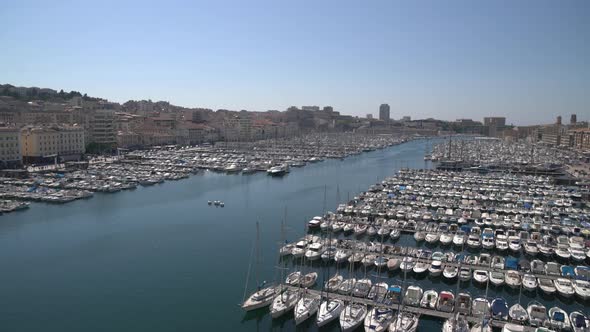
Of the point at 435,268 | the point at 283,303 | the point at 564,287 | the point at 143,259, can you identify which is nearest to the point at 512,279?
the point at 564,287

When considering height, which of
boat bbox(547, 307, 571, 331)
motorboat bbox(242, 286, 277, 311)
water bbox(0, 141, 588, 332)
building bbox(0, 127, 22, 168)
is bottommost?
water bbox(0, 141, 588, 332)

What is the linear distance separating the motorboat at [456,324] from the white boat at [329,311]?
177 centimetres

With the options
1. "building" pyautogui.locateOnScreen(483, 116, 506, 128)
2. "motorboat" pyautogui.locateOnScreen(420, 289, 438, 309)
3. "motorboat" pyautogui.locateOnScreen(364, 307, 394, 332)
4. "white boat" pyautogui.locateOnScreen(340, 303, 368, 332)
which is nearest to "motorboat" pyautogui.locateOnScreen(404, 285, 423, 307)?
"motorboat" pyautogui.locateOnScreen(420, 289, 438, 309)

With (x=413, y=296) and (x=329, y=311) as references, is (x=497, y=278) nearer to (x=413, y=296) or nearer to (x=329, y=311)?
(x=413, y=296)

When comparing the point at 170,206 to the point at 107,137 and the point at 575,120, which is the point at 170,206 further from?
the point at 575,120

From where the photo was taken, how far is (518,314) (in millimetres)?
7316

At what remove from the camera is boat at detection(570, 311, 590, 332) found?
6.88 meters

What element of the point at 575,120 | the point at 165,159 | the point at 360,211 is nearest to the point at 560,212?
the point at 360,211

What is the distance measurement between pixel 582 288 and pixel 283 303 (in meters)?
6.05

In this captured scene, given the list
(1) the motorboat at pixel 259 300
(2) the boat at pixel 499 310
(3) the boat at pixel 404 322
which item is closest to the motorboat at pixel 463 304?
(2) the boat at pixel 499 310

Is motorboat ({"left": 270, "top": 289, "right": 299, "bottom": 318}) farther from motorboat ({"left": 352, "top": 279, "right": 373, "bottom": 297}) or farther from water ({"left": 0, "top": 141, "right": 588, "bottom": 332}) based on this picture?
motorboat ({"left": 352, "top": 279, "right": 373, "bottom": 297})

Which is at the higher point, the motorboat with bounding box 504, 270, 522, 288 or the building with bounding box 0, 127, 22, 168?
the building with bounding box 0, 127, 22, 168

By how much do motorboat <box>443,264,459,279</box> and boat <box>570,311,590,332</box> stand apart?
244 centimetres

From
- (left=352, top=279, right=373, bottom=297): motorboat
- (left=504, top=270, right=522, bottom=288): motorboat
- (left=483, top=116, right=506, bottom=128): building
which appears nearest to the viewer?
(left=352, top=279, right=373, bottom=297): motorboat
